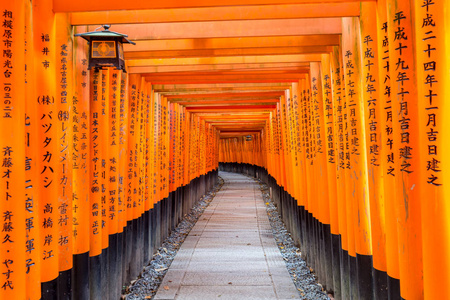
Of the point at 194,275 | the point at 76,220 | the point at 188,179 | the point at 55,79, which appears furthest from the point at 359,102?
the point at 188,179

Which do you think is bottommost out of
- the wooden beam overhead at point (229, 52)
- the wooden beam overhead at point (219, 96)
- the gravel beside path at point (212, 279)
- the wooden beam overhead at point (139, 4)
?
the gravel beside path at point (212, 279)

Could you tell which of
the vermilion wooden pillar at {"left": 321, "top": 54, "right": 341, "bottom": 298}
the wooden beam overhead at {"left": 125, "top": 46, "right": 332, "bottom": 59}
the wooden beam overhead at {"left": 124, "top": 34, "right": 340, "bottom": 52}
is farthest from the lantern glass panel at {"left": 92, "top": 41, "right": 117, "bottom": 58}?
the vermilion wooden pillar at {"left": 321, "top": 54, "right": 341, "bottom": 298}

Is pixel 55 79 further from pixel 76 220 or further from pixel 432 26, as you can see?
pixel 432 26

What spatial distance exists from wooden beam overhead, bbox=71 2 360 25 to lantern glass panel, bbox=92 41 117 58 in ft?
0.86

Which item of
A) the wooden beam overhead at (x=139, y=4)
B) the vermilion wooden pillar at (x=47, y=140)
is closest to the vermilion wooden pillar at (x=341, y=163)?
the wooden beam overhead at (x=139, y=4)

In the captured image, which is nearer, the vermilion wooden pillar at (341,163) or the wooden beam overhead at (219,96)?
the vermilion wooden pillar at (341,163)

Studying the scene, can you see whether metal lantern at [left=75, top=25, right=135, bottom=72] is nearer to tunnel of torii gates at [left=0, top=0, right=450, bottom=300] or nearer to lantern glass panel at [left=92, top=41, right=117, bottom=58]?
lantern glass panel at [left=92, top=41, right=117, bottom=58]

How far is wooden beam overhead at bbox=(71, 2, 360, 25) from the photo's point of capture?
11.6 feet

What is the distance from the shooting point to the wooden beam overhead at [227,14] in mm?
3537

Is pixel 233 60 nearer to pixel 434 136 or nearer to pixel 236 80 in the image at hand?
pixel 236 80

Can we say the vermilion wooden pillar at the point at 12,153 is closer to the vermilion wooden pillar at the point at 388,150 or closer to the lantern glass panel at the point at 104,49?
Answer: the lantern glass panel at the point at 104,49

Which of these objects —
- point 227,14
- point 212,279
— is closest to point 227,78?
point 227,14

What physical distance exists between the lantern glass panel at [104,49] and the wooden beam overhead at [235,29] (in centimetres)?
55

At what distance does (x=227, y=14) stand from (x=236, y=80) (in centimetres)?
328
